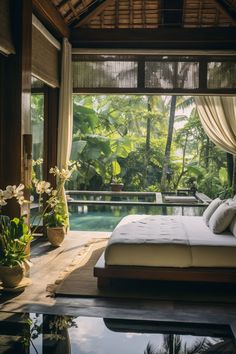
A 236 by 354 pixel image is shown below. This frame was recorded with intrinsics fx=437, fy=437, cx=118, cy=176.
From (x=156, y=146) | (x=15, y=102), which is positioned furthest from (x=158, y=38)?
(x=156, y=146)

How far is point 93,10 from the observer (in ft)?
20.6

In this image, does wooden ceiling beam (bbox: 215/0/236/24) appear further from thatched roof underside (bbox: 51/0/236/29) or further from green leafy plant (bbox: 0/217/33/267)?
green leafy plant (bbox: 0/217/33/267)

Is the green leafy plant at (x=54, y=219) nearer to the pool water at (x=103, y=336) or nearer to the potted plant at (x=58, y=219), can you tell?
the potted plant at (x=58, y=219)

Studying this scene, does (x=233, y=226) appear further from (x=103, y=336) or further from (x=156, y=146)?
(x=156, y=146)

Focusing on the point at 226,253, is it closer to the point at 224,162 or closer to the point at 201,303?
the point at 201,303

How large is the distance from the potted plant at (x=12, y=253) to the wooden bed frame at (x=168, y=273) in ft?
2.16

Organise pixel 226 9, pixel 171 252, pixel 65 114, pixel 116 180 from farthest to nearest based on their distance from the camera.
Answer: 1. pixel 116 180
2. pixel 65 114
3. pixel 226 9
4. pixel 171 252

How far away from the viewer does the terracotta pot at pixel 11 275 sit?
3650mm

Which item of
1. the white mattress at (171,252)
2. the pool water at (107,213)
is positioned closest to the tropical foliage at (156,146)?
the pool water at (107,213)

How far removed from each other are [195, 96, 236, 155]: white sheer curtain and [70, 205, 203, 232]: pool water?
1.23m

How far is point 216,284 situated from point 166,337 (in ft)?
4.26

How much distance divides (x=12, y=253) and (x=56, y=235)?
1.80m

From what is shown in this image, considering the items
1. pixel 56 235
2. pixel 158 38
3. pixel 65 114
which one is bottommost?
pixel 56 235

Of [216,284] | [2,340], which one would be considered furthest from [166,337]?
[216,284]
